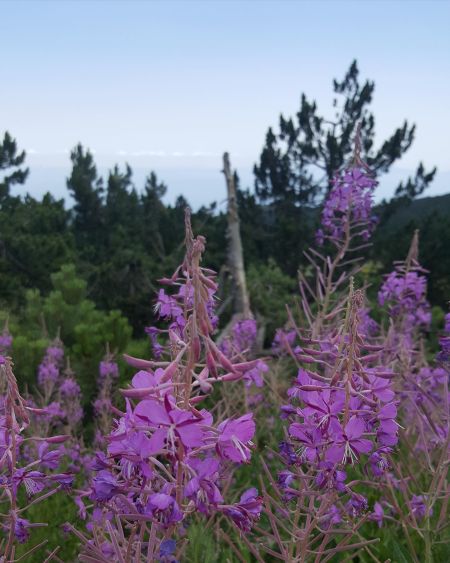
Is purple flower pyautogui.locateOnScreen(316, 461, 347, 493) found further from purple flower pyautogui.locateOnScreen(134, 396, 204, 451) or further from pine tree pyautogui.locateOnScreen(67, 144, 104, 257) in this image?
pine tree pyautogui.locateOnScreen(67, 144, 104, 257)

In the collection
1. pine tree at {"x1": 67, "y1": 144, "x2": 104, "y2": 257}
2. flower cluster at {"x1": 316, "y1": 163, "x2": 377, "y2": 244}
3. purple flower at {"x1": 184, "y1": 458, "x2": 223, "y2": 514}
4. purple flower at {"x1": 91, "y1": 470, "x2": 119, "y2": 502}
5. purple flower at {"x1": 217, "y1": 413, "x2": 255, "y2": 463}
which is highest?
pine tree at {"x1": 67, "y1": 144, "x2": 104, "y2": 257}

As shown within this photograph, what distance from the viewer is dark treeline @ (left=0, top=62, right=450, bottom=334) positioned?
12.9 meters

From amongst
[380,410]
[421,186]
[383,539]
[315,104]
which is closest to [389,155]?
[421,186]

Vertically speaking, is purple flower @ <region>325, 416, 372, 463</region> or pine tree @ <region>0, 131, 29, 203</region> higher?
pine tree @ <region>0, 131, 29, 203</region>

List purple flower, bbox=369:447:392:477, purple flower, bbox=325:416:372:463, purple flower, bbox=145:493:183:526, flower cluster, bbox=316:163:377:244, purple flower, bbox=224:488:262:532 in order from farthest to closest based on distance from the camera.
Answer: flower cluster, bbox=316:163:377:244
purple flower, bbox=369:447:392:477
purple flower, bbox=325:416:372:463
purple flower, bbox=224:488:262:532
purple flower, bbox=145:493:183:526

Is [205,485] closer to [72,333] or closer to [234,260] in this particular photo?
[72,333]

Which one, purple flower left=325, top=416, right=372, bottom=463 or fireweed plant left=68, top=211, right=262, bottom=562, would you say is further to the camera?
purple flower left=325, top=416, right=372, bottom=463

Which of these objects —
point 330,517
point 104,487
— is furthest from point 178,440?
point 330,517

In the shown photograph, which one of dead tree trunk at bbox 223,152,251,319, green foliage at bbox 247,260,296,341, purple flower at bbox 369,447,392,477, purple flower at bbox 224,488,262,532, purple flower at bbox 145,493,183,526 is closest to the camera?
purple flower at bbox 145,493,183,526

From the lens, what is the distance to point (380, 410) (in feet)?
4.83

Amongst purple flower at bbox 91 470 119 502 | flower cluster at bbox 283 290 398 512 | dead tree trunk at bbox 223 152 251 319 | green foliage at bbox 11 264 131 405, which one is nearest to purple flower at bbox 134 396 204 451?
purple flower at bbox 91 470 119 502

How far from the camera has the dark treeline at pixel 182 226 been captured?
12898 mm

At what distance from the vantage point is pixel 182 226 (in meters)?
16.5

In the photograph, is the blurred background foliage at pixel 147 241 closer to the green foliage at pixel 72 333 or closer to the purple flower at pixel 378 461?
the green foliage at pixel 72 333
